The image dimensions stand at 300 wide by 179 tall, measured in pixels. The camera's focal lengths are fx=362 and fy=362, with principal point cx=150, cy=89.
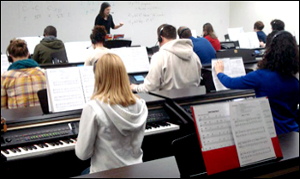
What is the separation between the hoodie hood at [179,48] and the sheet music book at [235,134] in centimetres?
215

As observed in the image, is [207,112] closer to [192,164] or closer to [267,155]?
[192,164]

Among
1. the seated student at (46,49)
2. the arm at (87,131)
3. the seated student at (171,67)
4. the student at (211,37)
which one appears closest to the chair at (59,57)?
the seated student at (46,49)

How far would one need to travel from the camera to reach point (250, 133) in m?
1.56

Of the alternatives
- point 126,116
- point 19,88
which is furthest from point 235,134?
point 19,88

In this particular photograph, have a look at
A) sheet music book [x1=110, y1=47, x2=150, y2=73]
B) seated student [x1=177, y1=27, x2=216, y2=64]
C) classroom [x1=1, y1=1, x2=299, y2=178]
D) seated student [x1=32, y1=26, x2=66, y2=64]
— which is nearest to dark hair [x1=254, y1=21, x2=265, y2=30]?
classroom [x1=1, y1=1, x2=299, y2=178]

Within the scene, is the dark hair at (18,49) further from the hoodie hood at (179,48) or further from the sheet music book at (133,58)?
the hoodie hood at (179,48)

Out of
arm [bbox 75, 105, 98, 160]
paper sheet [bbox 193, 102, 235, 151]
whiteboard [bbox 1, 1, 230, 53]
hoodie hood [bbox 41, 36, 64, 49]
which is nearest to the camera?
paper sheet [bbox 193, 102, 235, 151]

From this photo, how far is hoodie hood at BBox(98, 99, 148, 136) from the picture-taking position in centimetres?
214

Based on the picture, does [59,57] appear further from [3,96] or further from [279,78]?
[279,78]

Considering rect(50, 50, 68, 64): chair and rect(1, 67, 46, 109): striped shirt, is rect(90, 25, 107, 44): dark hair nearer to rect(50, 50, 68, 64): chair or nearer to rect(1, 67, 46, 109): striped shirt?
rect(50, 50, 68, 64): chair

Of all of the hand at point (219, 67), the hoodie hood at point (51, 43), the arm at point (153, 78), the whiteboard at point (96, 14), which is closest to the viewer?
the hand at point (219, 67)

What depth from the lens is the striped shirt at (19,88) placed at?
3.41 metres

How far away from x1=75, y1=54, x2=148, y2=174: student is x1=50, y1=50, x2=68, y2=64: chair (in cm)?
361

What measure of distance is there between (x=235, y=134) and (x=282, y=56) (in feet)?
4.65
